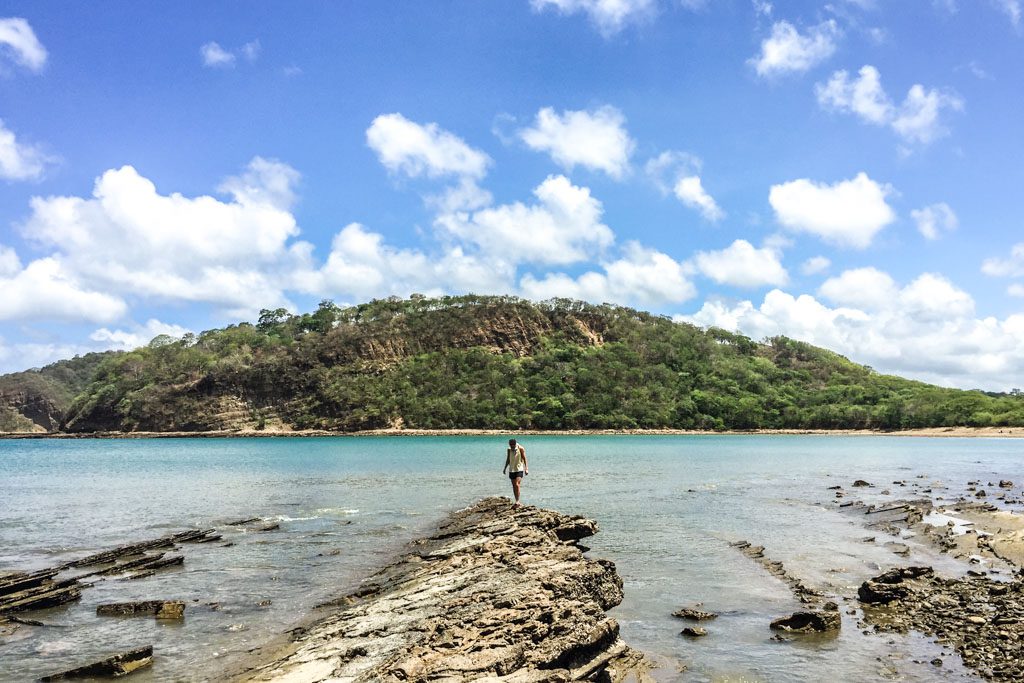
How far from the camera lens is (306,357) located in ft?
452

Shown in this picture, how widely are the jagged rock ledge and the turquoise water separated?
1.22 meters

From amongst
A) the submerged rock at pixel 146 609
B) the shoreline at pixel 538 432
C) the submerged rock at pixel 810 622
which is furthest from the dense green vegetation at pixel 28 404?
the submerged rock at pixel 810 622

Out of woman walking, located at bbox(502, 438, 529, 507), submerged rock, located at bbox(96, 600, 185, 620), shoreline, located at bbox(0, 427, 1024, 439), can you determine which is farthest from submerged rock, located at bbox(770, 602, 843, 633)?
shoreline, located at bbox(0, 427, 1024, 439)

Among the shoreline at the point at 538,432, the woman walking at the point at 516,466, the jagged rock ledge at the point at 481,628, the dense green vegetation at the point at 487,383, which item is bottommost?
the shoreline at the point at 538,432

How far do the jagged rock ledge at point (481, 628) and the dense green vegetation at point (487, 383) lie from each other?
371 feet

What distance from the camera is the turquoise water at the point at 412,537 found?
32.6 feet

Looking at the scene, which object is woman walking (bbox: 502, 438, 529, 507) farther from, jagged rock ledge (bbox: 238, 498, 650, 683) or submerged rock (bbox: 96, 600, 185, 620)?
submerged rock (bbox: 96, 600, 185, 620)

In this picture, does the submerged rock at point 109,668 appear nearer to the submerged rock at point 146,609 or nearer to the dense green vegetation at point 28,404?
the submerged rock at point 146,609

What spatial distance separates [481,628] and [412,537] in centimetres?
1303

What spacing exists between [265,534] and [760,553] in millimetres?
15415

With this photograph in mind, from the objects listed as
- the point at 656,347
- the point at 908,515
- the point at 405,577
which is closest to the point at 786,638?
the point at 405,577

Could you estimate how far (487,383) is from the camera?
135000 mm

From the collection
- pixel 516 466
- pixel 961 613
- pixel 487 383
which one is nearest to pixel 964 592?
pixel 961 613

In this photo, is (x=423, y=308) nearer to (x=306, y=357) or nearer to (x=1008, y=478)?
(x=306, y=357)
